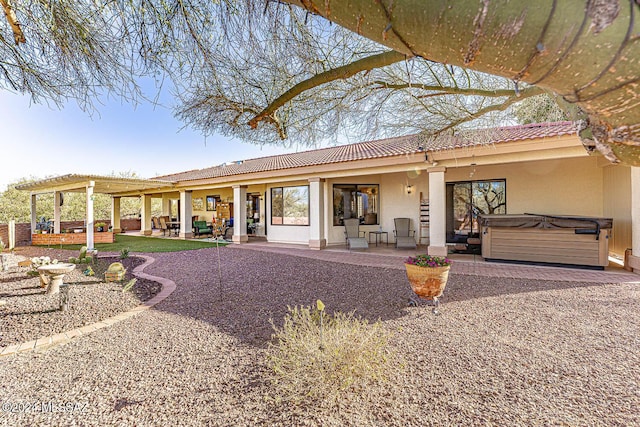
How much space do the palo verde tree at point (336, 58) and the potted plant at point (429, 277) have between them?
2.24 m

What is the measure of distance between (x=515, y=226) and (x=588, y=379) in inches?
242

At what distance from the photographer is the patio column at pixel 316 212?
1194cm

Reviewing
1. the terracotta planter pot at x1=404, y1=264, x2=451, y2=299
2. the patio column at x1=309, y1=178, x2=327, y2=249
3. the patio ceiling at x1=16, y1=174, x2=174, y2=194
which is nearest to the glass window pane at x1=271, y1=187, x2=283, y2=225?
the patio column at x1=309, y1=178, x2=327, y2=249

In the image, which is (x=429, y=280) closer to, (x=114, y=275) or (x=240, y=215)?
(x=114, y=275)

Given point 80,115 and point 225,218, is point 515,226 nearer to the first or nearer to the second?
point 80,115

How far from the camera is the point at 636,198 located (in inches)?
273

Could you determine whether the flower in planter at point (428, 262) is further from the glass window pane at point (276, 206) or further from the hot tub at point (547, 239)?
the glass window pane at point (276, 206)

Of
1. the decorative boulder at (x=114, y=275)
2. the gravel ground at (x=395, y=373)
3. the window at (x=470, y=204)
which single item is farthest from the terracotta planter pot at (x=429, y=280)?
the window at (x=470, y=204)

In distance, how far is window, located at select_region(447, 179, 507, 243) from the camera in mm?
10992

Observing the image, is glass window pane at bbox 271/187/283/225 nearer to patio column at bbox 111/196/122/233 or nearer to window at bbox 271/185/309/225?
window at bbox 271/185/309/225

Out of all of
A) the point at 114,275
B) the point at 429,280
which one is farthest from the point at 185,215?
the point at 429,280

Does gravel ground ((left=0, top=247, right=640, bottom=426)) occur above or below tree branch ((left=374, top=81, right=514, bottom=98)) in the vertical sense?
below

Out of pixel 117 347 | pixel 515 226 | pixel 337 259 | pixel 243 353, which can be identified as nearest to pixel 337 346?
pixel 243 353

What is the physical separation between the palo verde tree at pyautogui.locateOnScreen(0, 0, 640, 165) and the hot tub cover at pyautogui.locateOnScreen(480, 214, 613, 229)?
4.24m
